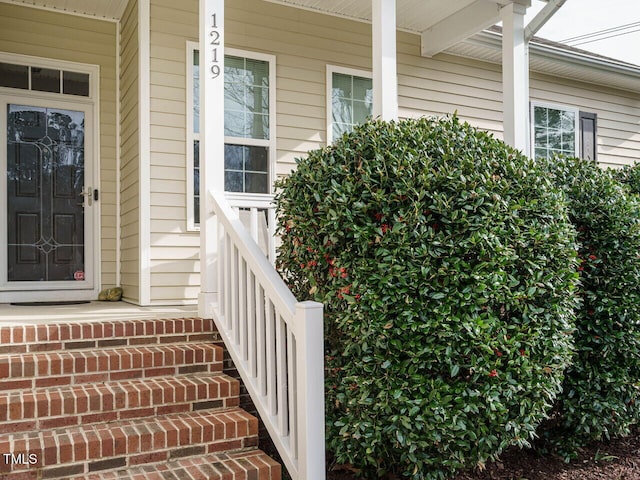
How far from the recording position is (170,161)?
488 cm

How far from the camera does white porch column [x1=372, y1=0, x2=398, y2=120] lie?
4.15 metres

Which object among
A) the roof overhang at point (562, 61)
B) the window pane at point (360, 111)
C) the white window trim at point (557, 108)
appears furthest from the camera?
the white window trim at point (557, 108)

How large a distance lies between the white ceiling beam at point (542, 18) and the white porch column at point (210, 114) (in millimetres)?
3013

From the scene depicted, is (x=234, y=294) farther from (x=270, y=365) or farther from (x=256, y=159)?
(x=256, y=159)

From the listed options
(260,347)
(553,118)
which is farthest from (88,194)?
(553,118)

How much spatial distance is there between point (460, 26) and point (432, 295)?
422 cm

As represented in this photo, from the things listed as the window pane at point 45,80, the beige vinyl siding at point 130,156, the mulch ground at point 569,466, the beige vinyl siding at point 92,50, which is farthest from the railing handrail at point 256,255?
the window pane at point 45,80

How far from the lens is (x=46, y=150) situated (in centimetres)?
520

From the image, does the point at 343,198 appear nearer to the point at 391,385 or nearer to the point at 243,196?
the point at 391,385

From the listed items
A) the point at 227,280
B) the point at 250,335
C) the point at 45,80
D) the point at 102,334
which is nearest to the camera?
the point at 250,335

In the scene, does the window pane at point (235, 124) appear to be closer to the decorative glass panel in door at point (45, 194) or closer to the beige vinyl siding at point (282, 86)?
the beige vinyl siding at point (282, 86)

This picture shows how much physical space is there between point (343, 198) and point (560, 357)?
1.28 metres

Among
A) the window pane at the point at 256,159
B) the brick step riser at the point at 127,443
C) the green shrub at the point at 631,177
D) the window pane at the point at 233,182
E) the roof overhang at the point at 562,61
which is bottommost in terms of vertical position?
the brick step riser at the point at 127,443

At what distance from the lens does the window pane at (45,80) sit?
5137mm
